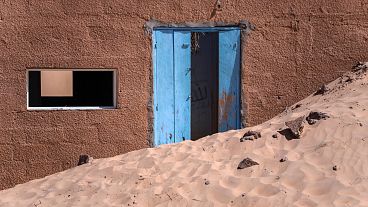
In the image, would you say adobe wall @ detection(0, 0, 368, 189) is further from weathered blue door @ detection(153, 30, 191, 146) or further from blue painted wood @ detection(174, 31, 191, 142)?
blue painted wood @ detection(174, 31, 191, 142)

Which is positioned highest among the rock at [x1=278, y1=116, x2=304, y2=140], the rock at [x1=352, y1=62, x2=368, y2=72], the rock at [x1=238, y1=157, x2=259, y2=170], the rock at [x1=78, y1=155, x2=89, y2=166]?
the rock at [x1=352, y1=62, x2=368, y2=72]

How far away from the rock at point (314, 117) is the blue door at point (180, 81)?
125 cm

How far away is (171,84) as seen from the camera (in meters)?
7.40

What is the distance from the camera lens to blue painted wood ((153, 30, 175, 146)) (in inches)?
287

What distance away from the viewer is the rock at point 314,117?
20.6 feet

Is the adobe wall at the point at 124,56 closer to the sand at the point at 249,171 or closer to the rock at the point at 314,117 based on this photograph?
the sand at the point at 249,171

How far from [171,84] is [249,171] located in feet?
6.76

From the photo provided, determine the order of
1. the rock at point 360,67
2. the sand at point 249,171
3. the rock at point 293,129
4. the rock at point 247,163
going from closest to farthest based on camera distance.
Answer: the sand at point 249,171, the rock at point 247,163, the rock at point 293,129, the rock at point 360,67

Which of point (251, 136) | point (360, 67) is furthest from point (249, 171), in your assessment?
point (360, 67)

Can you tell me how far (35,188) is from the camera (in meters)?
6.70

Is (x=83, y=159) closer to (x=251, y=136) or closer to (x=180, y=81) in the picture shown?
(x=180, y=81)

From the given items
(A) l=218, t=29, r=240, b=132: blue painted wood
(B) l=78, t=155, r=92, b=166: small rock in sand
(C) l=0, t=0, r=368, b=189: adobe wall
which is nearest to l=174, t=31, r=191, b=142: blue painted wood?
(C) l=0, t=0, r=368, b=189: adobe wall

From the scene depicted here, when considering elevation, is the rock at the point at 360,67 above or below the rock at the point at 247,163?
above

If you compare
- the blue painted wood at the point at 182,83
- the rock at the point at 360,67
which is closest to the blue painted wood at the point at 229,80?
the blue painted wood at the point at 182,83
